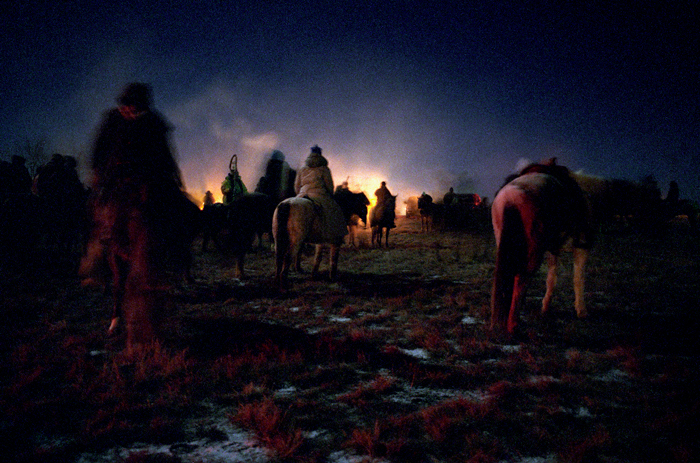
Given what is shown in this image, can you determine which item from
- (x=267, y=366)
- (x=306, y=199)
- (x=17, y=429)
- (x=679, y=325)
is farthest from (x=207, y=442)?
(x=679, y=325)

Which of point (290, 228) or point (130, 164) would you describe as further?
point (290, 228)

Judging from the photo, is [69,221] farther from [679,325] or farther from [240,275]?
[679,325]

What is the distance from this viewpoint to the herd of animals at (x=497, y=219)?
11.3ft

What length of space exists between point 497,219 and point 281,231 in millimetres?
3916

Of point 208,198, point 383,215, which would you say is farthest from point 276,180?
point 208,198

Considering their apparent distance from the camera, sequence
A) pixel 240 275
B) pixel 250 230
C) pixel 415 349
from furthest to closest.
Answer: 1. pixel 250 230
2. pixel 240 275
3. pixel 415 349

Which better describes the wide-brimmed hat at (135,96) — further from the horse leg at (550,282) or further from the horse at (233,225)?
the horse leg at (550,282)

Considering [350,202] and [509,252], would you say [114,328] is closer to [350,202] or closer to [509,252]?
[509,252]

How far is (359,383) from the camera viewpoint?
2709 mm

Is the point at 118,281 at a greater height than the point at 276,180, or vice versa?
the point at 276,180

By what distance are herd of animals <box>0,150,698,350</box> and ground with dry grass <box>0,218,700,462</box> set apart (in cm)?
60

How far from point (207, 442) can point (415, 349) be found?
220 cm

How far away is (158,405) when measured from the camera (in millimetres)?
2344

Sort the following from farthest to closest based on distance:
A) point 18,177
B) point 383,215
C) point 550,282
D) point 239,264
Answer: point 383,215 → point 18,177 → point 239,264 → point 550,282
